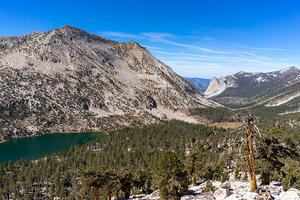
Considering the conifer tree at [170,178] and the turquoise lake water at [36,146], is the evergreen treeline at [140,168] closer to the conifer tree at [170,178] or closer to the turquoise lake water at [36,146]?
the conifer tree at [170,178]

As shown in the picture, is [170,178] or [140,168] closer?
[170,178]

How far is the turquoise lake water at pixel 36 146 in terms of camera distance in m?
146

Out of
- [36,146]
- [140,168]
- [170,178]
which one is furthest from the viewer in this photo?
[36,146]

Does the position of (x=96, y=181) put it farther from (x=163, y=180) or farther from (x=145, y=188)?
(x=145, y=188)

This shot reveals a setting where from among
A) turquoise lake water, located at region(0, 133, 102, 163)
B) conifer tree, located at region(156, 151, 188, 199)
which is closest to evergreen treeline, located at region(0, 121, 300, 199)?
conifer tree, located at region(156, 151, 188, 199)

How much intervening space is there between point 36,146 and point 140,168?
387ft

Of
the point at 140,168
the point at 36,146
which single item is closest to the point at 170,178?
the point at 140,168

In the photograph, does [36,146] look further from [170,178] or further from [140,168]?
[170,178]

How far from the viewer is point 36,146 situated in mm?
167125

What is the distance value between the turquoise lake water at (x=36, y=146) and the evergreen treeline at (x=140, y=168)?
97.0 feet

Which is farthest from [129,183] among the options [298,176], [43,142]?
[43,142]

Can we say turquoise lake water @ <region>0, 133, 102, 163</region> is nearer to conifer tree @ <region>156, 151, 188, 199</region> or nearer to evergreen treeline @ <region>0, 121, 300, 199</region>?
evergreen treeline @ <region>0, 121, 300, 199</region>

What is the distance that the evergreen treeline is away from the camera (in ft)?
118

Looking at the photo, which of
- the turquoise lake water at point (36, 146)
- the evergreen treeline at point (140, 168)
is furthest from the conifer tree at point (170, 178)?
the turquoise lake water at point (36, 146)
